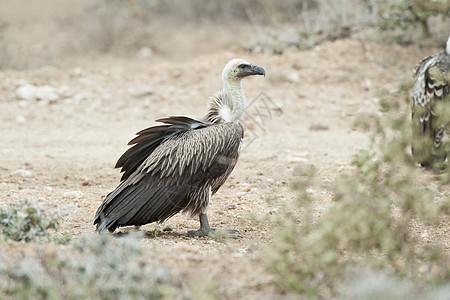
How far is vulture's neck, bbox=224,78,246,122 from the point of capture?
232 inches

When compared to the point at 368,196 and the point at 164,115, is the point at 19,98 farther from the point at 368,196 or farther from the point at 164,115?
the point at 368,196

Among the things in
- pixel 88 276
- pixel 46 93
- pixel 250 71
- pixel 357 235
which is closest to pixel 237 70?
pixel 250 71

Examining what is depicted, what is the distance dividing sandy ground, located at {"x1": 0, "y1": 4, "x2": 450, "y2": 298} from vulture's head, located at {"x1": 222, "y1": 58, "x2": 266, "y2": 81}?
3.71ft

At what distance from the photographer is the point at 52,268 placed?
3707 mm

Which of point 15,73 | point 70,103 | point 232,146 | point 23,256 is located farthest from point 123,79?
point 23,256

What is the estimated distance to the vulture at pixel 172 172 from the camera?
17.5ft

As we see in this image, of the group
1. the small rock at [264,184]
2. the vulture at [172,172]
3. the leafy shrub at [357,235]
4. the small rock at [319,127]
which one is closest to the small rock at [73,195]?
the vulture at [172,172]

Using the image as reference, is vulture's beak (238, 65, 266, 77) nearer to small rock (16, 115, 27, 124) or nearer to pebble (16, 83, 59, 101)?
small rock (16, 115, 27, 124)

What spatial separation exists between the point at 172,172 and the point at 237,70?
4.30 feet

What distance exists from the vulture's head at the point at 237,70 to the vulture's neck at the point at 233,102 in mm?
35

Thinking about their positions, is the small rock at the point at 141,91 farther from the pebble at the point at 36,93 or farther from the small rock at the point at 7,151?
the small rock at the point at 7,151

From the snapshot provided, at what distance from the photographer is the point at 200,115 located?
1027 centimetres

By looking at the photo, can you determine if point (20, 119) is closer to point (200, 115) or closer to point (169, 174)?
point (200, 115)

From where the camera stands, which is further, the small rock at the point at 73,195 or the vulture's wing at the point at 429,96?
the vulture's wing at the point at 429,96
